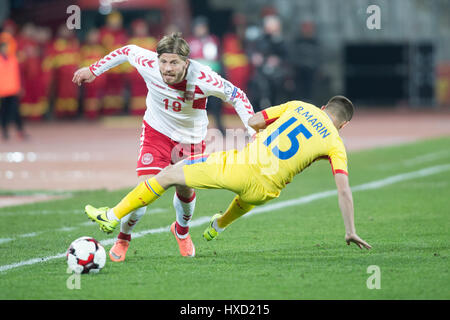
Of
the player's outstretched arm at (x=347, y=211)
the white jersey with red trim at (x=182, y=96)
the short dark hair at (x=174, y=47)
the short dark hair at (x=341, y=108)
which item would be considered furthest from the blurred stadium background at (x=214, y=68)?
the player's outstretched arm at (x=347, y=211)

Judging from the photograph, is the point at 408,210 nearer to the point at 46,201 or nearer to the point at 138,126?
the point at 46,201

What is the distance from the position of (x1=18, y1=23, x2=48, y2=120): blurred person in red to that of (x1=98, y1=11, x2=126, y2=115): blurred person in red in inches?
68.7

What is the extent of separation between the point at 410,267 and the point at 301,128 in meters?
1.30

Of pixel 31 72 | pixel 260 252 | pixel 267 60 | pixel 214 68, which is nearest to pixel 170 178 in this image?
pixel 260 252

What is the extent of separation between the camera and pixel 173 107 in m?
7.22

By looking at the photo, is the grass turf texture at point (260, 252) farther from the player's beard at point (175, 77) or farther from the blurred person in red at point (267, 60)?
the blurred person in red at point (267, 60)

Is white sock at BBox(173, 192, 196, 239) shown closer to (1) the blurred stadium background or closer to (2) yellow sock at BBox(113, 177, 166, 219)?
(2) yellow sock at BBox(113, 177, 166, 219)

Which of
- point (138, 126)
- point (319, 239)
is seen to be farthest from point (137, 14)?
point (319, 239)

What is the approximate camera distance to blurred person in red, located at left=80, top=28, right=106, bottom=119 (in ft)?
76.9

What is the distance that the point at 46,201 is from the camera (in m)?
10.7

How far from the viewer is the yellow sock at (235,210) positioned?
278 inches

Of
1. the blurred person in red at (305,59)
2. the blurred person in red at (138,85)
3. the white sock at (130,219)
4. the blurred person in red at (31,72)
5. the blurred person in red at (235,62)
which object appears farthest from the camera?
the blurred person in red at (305,59)

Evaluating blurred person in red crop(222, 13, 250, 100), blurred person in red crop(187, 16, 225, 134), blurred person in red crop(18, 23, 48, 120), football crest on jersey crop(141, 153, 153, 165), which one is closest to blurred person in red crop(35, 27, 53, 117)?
blurred person in red crop(18, 23, 48, 120)

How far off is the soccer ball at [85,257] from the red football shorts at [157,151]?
0.83m
